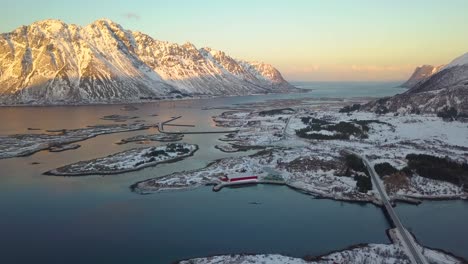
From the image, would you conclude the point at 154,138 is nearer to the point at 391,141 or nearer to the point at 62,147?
the point at 62,147

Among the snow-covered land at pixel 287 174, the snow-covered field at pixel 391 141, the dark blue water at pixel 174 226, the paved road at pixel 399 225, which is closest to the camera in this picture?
the paved road at pixel 399 225

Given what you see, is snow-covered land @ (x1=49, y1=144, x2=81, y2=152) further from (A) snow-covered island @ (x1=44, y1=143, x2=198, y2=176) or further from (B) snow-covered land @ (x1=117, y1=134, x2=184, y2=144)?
(A) snow-covered island @ (x1=44, y1=143, x2=198, y2=176)

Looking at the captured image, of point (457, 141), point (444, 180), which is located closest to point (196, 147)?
point (444, 180)

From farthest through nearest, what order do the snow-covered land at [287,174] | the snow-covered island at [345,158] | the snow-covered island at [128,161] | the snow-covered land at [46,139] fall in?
the snow-covered land at [46,139], the snow-covered island at [128,161], the snow-covered island at [345,158], the snow-covered land at [287,174]

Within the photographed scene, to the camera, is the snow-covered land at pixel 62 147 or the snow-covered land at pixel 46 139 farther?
the snow-covered land at pixel 62 147

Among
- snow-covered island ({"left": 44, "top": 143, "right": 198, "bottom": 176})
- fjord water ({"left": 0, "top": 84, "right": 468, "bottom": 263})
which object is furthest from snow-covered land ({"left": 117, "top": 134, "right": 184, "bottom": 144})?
fjord water ({"left": 0, "top": 84, "right": 468, "bottom": 263})

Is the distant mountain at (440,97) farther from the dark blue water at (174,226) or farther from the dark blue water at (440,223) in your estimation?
the dark blue water at (174,226)

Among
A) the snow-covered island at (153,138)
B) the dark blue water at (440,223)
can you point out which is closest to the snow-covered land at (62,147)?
the snow-covered island at (153,138)
